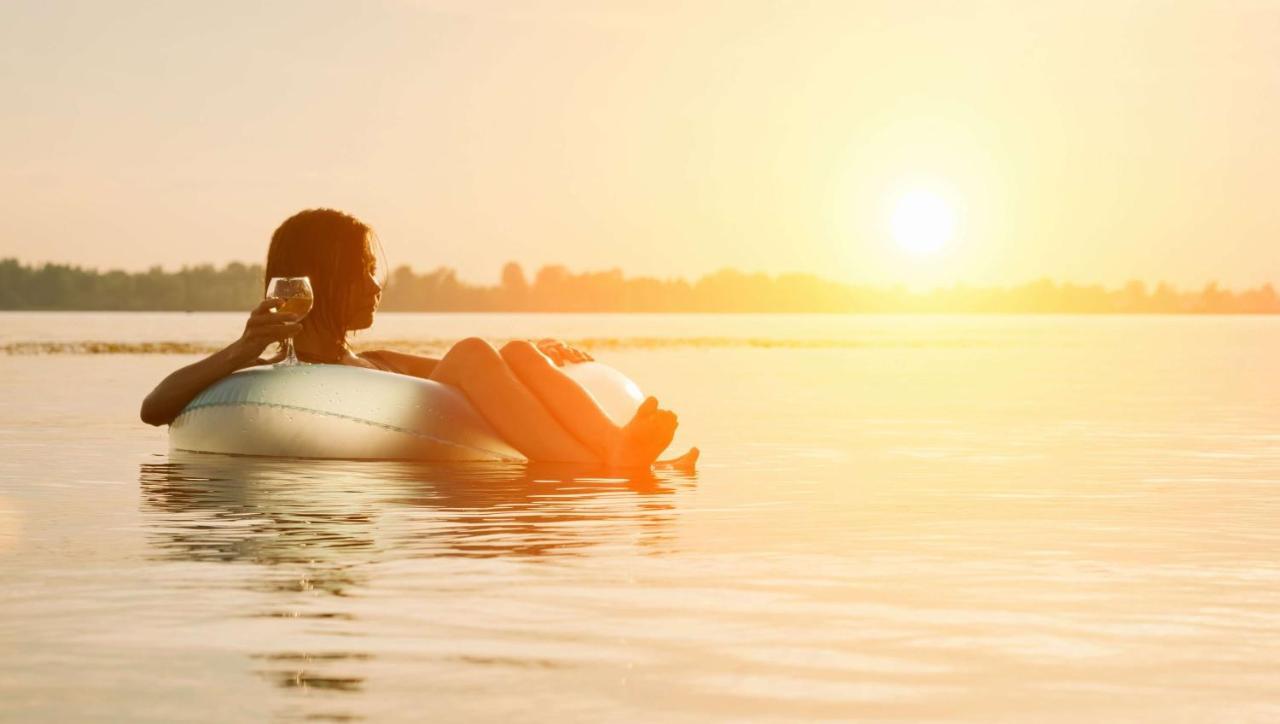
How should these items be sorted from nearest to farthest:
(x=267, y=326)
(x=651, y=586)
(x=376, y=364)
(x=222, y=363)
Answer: (x=651, y=586)
(x=267, y=326)
(x=222, y=363)
(x=376, y=364)

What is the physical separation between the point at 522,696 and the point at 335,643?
106 cm

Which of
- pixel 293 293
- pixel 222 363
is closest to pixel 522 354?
pixel 293 293

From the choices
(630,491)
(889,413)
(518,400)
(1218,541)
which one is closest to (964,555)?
(1218,541)

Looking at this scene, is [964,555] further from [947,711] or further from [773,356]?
[773,356]

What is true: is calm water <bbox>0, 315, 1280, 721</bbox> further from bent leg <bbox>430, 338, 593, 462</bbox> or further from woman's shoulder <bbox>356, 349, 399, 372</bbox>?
woman's shoulder <bbox>356, 349, 399, 372</bbox>

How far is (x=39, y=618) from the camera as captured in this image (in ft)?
22.5

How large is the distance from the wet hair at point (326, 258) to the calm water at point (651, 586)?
1.13m

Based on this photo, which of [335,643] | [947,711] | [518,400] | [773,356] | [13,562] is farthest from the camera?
[773,356]

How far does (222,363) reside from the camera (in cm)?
1402

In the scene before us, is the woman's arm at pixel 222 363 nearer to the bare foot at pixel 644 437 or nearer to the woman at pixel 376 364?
the woman at pixel 376 364

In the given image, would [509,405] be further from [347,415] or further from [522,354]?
[347,415]

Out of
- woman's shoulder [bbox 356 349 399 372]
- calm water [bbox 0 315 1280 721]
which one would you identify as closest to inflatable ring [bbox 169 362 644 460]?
calm water [bbox 0 315 1280 721]

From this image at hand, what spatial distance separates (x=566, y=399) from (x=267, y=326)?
80.2 inches

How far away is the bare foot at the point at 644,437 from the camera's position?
12.5 m
